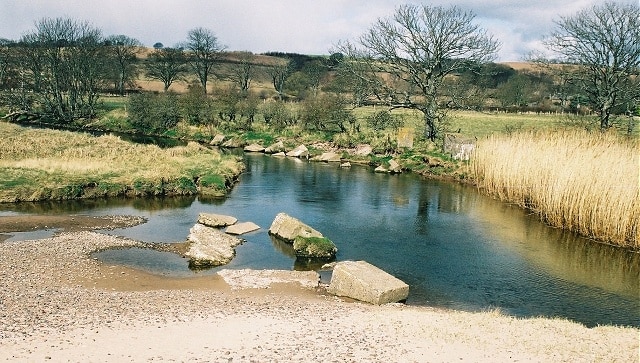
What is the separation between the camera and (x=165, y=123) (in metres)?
57.0

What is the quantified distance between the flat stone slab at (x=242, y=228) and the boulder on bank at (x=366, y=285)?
23.9 ft

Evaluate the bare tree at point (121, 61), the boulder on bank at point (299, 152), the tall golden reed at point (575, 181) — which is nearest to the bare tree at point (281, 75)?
the bare tree at point (121, 61)

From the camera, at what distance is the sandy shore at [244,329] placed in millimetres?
10453

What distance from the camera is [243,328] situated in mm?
12039

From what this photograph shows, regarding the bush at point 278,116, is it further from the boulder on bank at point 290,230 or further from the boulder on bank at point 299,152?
the boulder on bank at point 290,230

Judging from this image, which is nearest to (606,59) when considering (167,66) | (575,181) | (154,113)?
(575,181)

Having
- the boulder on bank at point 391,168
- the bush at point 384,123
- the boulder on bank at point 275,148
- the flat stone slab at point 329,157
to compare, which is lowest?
the boulder on bank at point 391,168

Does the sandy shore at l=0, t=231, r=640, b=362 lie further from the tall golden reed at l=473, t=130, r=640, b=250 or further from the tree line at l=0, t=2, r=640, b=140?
the tree line at l=0, t=2, r=640, b=140

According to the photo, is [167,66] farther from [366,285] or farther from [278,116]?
[366,285]

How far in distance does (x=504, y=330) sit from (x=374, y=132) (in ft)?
126

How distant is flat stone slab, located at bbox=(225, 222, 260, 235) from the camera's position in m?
22.7

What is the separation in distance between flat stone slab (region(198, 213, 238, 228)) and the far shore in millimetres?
7001

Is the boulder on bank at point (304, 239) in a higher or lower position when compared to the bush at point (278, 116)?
lower

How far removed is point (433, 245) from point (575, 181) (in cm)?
716
